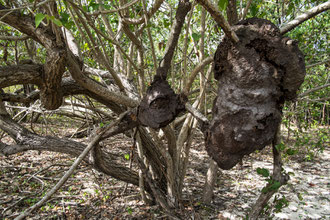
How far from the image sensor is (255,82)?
128 centimetres

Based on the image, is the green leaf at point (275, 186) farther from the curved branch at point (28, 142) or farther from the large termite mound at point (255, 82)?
the curved branch at point (28, 142)

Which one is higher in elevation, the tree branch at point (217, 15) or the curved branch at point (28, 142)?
the tree branch at point (217, 15)

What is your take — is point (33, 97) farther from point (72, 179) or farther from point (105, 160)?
point (72, 179)

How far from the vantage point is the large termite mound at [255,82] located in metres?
1.27

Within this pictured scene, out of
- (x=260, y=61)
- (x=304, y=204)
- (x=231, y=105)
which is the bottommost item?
(x=304, y=204)

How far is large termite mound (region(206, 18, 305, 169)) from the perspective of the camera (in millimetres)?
1271

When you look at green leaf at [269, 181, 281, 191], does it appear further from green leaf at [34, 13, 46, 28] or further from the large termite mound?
green leaf at [34, 13, 46, 28]

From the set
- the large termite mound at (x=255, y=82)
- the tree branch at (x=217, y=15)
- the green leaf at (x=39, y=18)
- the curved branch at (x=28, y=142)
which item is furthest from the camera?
the curved branch at (x=28, y=142)

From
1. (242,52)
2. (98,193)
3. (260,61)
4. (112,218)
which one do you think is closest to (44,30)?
(242,52)

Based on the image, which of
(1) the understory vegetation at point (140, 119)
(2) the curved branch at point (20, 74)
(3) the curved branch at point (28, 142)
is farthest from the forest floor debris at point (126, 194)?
(2) the curved branch at point (20, 74)

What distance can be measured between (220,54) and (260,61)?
0.80 feet

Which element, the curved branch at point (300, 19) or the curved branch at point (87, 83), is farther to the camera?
the curved branch at point (87, 83)

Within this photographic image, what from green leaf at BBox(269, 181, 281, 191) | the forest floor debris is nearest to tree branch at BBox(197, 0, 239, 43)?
green leaf at BBox(269, 181, 281, 191)

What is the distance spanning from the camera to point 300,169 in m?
4.73
